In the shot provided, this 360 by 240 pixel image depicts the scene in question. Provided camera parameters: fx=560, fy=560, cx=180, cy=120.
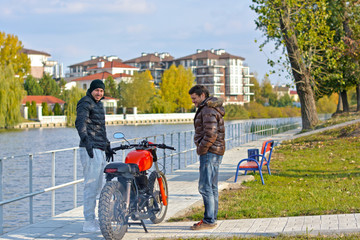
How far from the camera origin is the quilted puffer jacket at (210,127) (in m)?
7.19

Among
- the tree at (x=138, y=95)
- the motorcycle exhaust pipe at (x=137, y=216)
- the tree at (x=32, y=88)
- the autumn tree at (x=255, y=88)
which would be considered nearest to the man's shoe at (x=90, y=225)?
the motorcycle exhaust pipe at (x=137, y=216)

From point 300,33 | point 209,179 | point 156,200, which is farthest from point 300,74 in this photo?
point 209,179

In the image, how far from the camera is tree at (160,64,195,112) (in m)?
107

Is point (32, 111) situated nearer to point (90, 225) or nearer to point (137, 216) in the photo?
point (90, 225)

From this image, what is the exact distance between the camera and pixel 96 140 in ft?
24.9

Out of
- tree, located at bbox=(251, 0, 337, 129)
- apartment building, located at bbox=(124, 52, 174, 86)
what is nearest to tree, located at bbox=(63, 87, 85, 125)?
tree, located at bbox=(251, 0, 337, 129)

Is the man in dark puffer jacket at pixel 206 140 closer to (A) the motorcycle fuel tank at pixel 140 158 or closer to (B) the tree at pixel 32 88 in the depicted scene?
(A) the motorcycle fuel tank at pixel 140 158

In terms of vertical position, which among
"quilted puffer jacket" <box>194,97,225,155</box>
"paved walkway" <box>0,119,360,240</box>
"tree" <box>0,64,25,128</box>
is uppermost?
"tree" <box>0,64,25,128</box>

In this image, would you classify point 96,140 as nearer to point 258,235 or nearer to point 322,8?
point 258,235

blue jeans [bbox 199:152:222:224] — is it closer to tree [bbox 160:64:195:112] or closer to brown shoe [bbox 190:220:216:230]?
brown shoe [bbox 190:220:216:230]

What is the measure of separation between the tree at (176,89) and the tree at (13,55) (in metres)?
28.6

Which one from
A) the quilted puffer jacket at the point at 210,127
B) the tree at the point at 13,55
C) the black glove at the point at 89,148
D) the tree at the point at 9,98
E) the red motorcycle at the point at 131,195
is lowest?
the red motorcycle at the point at 131,195

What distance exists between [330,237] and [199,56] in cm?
13385

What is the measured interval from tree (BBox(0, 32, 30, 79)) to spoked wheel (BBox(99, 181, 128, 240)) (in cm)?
8146
